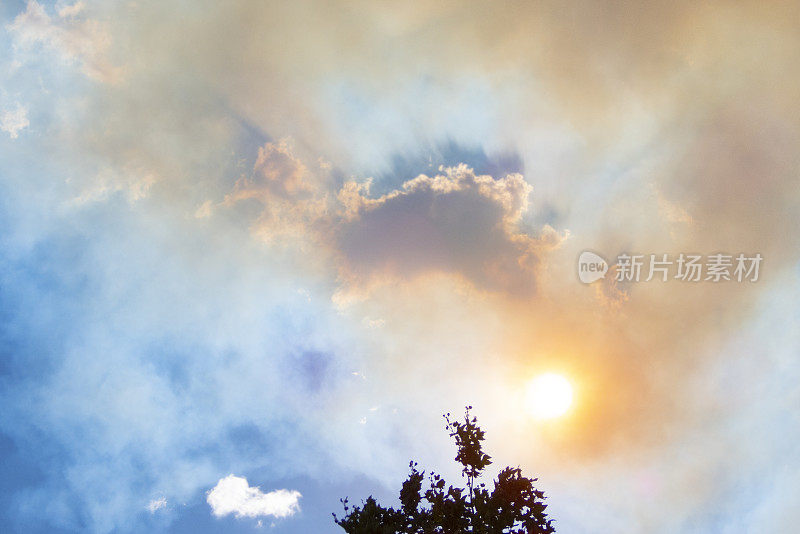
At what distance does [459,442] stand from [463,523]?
14.2 feet

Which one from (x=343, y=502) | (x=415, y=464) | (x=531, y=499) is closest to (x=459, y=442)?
(x=415, y=464)

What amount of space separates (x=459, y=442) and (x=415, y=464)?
3.18 m

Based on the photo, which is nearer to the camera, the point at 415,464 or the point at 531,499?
the point at 531,499

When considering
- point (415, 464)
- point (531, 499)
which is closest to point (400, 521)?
point (415, 464)

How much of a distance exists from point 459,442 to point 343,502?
7886 mm

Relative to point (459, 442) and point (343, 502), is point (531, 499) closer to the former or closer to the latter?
point (459, 442)

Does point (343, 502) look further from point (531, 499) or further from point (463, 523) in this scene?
point (531, 499)

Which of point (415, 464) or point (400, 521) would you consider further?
point (415, 464)

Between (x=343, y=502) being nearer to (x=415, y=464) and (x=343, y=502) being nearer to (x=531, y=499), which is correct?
(x=415, y=464)

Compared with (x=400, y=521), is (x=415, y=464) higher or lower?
higher

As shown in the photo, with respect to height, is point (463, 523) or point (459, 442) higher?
point (459, 442)

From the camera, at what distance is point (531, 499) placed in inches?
870

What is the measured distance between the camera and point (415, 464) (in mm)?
24266

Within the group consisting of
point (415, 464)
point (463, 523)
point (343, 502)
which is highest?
point (415, 464)
